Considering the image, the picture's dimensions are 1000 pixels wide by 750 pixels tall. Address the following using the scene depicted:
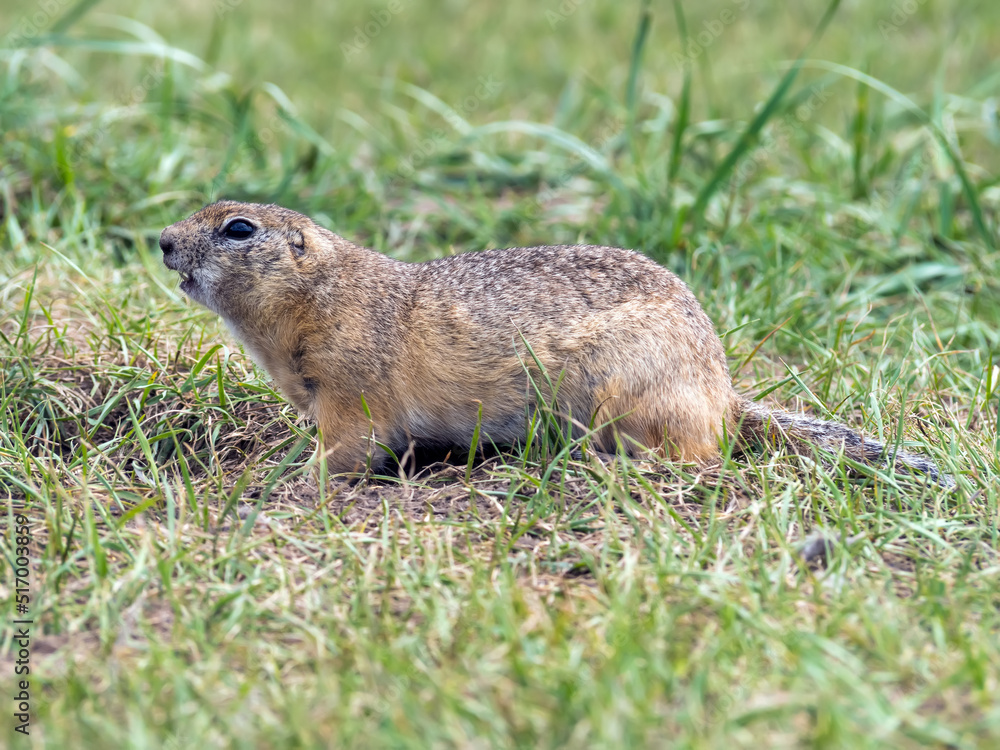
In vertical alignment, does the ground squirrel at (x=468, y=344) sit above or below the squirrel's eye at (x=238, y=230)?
below

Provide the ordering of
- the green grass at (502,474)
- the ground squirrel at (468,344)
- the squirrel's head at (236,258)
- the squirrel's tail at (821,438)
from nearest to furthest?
the green grass at (502,474), the squirrel's tail at (821,438), the ground squirrel at (468,344), the squirrel's head at (236,258)

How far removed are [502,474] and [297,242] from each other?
4.13 feet

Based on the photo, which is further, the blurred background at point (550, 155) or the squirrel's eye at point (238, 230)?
the blurred background at point (550, 155)

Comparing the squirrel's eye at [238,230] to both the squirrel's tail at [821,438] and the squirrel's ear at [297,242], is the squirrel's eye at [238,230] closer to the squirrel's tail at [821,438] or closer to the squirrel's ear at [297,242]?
the squirrel's ear at [297,242]

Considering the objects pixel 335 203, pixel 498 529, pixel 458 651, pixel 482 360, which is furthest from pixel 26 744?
pixel 335 203

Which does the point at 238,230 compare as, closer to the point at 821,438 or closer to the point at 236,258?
the point at 236,258

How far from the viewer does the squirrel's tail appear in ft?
12.3

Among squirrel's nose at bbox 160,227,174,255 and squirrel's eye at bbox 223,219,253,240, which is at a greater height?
squirrel's eye at bbox 223,219,253,240

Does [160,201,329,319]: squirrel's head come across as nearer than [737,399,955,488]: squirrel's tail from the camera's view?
No

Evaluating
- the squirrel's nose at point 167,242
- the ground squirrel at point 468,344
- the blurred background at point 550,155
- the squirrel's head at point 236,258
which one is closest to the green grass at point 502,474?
the blurred background at point 550,155

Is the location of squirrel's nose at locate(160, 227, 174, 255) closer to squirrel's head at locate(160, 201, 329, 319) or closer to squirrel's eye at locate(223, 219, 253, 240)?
squirrel's head at locate(160, 201, 329, 319)

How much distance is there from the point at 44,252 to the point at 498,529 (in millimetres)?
3131

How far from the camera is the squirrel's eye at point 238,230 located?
4117 mm

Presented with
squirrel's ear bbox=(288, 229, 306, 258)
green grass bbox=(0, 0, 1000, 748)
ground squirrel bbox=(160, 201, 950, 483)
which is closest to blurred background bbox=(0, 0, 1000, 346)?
green grass bbox=(0, 0, 1000, 748)
